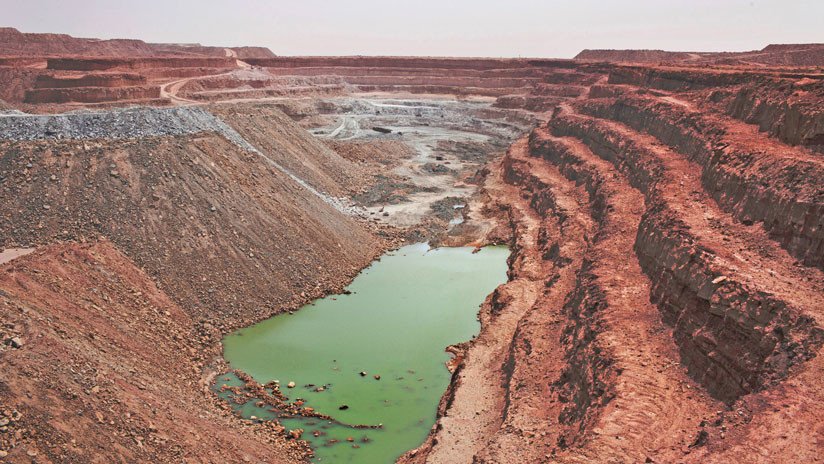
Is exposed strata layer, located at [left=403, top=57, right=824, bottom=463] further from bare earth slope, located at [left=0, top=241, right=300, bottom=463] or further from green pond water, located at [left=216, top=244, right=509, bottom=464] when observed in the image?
bare earth slope, located at [left=0, top=241, right=300, bottom=463]

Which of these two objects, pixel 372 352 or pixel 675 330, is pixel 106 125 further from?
pixel 675 330

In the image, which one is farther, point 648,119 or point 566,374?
point 648,119

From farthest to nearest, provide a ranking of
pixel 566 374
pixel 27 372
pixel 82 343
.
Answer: pixel 566 374 < pixel 82 343 < pixel 27 372

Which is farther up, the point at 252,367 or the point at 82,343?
the point at 82,343

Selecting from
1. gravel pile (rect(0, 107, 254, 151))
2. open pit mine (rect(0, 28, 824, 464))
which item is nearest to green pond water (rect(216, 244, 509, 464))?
open pit mine (rect(0, 28, 824, 464))

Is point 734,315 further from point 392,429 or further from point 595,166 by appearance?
point 595,166

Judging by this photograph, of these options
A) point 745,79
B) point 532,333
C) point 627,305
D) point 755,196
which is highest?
point 745,79

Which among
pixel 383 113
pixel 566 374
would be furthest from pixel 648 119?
pixel 383 113
